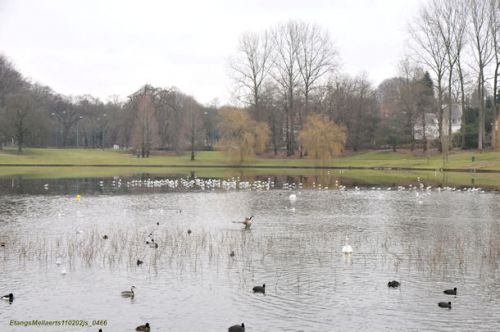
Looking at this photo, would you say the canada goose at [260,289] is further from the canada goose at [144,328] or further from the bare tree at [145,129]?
the bare tree at [145,129]

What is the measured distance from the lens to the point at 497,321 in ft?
48.2

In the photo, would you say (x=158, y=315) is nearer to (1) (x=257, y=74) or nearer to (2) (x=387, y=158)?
(2) (x=387, y=158)

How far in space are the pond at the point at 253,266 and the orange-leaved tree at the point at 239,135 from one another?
53353 mm

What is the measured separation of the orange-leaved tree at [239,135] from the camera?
9112cm

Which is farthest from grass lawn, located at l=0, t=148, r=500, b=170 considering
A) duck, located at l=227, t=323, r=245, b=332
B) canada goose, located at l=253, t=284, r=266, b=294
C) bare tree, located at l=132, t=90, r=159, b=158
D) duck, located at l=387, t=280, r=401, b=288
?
duck, located at l=227, t=323, r=245, b=332

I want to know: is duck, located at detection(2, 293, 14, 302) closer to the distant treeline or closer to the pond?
the pond

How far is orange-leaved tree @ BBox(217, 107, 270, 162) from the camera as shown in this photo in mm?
91125

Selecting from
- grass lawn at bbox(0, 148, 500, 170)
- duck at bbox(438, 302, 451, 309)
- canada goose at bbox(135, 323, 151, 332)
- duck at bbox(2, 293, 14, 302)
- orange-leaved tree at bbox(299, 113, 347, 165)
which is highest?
orange-leaved tree at bbox(299, 113, 347, 165)

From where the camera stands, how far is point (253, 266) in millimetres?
20234

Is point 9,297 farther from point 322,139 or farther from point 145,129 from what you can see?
point 145,129

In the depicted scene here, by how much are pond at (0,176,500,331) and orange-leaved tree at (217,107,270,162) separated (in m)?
53.4

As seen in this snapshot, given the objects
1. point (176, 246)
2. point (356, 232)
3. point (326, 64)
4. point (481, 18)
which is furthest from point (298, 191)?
point (326, 64)

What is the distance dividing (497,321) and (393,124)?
295ft

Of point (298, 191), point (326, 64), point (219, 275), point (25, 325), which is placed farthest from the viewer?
point (326, 64)
